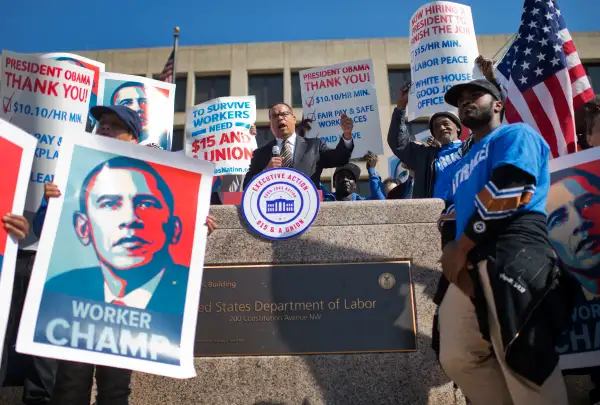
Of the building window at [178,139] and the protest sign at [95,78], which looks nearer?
the protest sign at [95,78]

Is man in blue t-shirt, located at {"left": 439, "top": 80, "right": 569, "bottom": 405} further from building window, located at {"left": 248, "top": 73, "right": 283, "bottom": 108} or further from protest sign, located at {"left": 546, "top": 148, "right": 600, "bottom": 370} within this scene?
building window, located at {"left": 248, "top": 73, "right": 283, "bottom": 108}

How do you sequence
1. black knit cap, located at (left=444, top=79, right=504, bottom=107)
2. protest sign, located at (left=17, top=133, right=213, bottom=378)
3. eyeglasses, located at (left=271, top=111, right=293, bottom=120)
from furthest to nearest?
eyeglasses, located at (left=271, top=111, right=293, bottom=120)
black knit cap, located at (left=444, top=79, right=504, bottom=107)
protest sign, located at (left=17, top=133, right=213, bottom=378)

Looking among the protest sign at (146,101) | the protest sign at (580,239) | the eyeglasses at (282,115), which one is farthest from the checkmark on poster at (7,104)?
the protest sign at (580,239)

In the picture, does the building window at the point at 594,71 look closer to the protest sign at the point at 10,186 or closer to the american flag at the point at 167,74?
the american flag at the point at 167,74

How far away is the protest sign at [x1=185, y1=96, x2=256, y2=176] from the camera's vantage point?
27.8ft

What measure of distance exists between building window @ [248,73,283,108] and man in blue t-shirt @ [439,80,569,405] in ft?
89.7

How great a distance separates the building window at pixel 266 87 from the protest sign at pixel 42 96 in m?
24.0

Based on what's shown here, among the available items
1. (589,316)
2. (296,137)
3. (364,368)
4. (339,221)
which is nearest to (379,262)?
(339,221)

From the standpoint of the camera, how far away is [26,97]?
5.89 metres

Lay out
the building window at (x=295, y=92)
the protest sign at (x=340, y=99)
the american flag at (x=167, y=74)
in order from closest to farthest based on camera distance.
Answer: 1. the protest sign at (x=340, y=99)
2. the american flag at (x=167, y=74)
3. the building window at (x=295, y=92)

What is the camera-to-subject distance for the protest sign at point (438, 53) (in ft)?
26.6

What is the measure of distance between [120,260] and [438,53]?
254 inches

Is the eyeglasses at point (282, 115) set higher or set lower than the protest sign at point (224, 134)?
lower

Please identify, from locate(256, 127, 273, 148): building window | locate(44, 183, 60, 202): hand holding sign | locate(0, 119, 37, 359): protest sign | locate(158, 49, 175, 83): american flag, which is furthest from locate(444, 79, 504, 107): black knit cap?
locate(256, 127, 273, 148): building window
